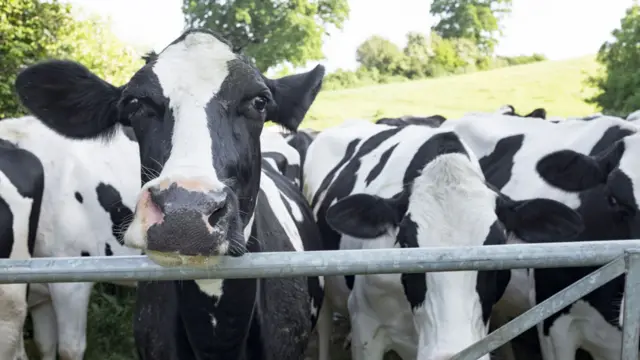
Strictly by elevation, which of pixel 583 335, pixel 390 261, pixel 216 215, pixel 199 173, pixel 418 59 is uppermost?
pixel 199 173

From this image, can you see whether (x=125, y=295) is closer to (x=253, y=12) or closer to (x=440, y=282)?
(x=440, y=282)

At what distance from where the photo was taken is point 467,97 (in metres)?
31.1

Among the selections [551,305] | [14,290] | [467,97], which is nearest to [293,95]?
[551,305]

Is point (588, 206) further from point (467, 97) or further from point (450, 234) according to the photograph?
point (467, 97)

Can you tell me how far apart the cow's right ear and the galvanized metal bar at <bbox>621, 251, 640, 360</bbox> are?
1979mm

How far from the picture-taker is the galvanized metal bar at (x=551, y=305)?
1.77 meters

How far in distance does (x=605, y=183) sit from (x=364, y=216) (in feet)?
4.60

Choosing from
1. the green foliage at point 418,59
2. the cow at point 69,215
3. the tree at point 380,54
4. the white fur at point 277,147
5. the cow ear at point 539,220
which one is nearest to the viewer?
the cow ear at point 539,220

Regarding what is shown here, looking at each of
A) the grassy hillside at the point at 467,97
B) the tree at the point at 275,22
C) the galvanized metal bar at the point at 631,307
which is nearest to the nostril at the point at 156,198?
the galvanized metal bar at the point at 631,307

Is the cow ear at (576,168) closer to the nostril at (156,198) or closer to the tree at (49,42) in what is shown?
the nostril at (156,198)

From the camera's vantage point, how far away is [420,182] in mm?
3312

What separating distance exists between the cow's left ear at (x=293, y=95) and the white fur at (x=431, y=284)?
0.79m

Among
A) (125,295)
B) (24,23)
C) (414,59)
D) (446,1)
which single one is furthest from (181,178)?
(446,1)

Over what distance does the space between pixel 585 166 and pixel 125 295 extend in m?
4.36
